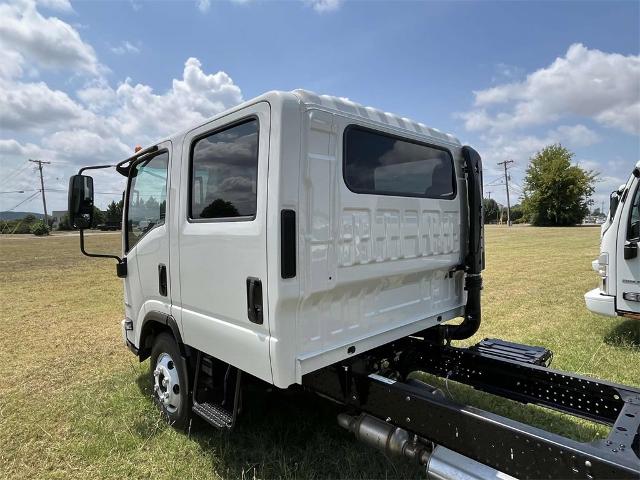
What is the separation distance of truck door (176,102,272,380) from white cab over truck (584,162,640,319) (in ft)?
14.7

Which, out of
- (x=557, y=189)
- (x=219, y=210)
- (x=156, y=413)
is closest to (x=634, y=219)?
(x=219, y=210)

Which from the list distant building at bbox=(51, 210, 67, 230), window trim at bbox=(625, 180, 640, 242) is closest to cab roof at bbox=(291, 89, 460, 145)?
window trim at bbox=(625, 180, 640, 242)

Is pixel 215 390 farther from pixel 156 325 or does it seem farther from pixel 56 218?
A: pixel 56 218

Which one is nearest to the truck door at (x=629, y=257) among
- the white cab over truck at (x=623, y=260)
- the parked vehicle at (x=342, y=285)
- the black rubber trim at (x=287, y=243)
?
the white cab over truck at (x=623, y=260)

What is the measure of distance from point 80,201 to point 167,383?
1.63 metres

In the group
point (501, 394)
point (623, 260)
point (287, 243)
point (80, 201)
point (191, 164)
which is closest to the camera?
point (287, 243)

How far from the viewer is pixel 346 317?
2.51 meters

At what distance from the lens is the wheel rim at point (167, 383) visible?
330 cm

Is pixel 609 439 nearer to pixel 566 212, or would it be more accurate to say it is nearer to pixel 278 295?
pixel 278 295

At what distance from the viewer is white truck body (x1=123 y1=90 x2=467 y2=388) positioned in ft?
7.16

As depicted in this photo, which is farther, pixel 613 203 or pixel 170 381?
pixel 613 203

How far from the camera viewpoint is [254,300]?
2297 millimetres

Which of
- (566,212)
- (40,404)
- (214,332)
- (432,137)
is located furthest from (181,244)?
(566,212)

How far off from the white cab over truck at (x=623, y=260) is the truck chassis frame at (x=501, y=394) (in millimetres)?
2559
